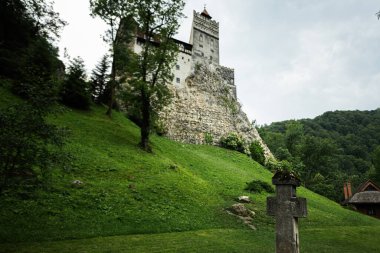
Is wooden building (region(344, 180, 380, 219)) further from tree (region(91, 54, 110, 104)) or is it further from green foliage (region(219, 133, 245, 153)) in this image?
tree (region(91, 54, 110, 104))

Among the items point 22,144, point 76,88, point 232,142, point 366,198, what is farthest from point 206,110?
point 22,144

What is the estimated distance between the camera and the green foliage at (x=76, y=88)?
3675 cm

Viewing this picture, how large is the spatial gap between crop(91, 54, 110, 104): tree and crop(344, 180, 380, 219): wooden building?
4066 centimetres

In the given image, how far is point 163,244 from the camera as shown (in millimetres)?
13648

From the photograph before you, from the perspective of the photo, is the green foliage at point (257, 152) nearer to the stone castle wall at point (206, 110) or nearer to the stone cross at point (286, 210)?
the stone castle wall at point (206, 110)

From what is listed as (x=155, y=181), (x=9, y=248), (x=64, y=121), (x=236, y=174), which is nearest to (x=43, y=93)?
(x=9, y=248)

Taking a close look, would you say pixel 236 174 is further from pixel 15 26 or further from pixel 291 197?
pixel 15 26

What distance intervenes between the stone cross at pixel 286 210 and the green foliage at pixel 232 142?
45.2 meters

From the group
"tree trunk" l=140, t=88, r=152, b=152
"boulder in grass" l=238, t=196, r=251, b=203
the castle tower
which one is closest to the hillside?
the castle tower

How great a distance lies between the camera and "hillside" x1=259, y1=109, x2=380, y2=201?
69.5 metres

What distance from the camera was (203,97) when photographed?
59156mm

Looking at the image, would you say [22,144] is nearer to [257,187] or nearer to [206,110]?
[257,187]

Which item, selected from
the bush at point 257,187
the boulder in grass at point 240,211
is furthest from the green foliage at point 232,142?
the boulder in grass at point 240,211

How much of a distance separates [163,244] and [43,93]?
845 centimetres
